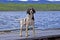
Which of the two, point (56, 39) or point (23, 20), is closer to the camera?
point (56, 39)

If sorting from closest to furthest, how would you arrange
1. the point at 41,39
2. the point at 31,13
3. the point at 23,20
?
the point at 41,39, the point at 31,13, the point at 23,20

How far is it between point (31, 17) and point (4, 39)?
1.20 metres

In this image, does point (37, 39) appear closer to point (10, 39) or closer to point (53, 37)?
point (53, 37)

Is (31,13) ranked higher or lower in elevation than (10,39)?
higher

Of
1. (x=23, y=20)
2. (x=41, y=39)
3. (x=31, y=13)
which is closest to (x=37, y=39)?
(x=41, y=39)

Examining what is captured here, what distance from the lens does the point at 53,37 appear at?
22.0 ft

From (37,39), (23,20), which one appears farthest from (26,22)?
(37,39)

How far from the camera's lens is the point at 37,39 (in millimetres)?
6762

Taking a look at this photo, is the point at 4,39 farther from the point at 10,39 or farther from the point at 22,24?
the point at 22,24

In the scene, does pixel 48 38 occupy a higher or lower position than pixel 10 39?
higher

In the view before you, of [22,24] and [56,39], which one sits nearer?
[56,39]

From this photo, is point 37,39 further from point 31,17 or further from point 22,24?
point 22,24

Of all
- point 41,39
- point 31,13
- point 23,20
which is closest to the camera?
point 41,39

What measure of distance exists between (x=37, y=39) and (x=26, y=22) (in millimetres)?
2467
